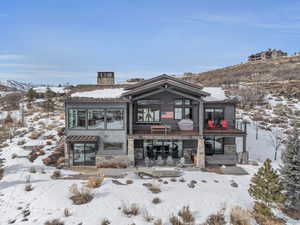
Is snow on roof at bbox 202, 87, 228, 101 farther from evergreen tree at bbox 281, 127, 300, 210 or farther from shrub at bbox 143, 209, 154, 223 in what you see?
shrub at bbox 143, 209, 154, 223

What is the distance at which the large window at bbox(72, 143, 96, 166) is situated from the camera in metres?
17.0

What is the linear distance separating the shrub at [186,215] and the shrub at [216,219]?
0.65 meters

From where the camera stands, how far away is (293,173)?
33.4ft

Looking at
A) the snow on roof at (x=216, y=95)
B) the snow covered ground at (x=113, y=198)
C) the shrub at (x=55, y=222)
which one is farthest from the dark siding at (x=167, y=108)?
the shrub at (x=55, y=222)

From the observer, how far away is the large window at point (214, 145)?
18.0 m

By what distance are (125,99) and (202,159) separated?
8242 millimetres

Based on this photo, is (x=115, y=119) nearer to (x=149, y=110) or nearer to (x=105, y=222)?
(x=149, y=110)

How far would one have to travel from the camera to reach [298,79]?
4400 cm

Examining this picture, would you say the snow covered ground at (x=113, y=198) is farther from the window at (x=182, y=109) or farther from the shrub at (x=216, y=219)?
the window at (x=182, y=109)

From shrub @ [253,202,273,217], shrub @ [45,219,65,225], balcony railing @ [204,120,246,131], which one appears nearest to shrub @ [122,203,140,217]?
shrub @ [45,219,65,225]

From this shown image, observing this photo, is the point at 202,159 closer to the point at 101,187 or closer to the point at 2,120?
the point at 101,187

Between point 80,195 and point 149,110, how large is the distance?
32.2 feet

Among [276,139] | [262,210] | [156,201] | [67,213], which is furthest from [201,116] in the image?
[67,213]

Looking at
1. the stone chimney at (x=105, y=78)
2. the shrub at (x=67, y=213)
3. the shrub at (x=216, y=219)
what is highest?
the stone chimney at (x=105, y=78)
